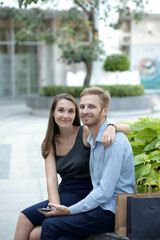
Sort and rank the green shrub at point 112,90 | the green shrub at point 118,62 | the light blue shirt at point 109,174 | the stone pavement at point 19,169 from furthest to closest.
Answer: the green shrub at point 118,62 < the green shrub at point 112,90 < the stone pavement at point 19,169 < the light blue shirt at point 109,174

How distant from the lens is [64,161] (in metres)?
3.19

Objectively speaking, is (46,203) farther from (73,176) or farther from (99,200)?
(99,200)

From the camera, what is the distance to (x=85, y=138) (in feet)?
10.6

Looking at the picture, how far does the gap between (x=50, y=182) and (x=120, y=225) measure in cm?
87

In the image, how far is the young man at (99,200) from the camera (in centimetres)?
264

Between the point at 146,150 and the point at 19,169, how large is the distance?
3.65 meters

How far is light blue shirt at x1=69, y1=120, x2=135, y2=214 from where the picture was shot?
8.63 feet

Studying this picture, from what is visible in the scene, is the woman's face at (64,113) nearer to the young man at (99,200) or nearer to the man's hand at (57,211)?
the young man at (99,200)

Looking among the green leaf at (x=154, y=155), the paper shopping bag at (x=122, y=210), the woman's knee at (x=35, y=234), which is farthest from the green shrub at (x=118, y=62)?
the paper shopping bag at (x=122, y=210)

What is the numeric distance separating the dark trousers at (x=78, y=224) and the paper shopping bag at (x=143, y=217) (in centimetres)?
28

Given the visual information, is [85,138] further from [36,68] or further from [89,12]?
[36,68]

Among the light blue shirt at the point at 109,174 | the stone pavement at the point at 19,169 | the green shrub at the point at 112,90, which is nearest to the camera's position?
the light blue shirt at the point at 109,174

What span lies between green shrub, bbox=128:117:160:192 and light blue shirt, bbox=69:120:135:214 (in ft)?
0.93

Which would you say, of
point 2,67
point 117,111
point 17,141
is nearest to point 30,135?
point 17,141
